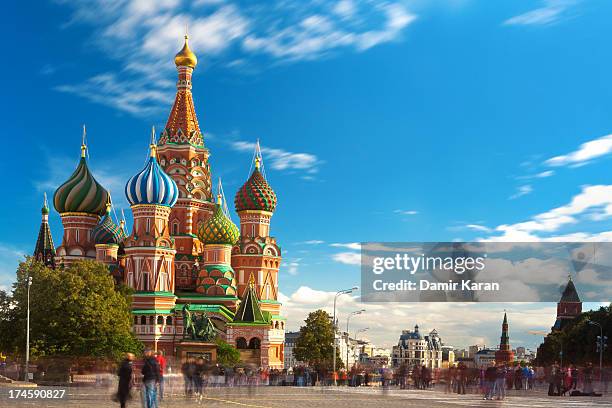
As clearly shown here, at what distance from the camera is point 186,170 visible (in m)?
92.7

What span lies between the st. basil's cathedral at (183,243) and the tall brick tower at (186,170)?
0.32 feet

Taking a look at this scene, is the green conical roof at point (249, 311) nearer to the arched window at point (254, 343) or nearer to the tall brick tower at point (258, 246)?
the arched window at point (254, 343)

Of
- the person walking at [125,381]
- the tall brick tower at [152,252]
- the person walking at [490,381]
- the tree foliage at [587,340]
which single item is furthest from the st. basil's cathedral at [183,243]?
the person walking at [125,381]

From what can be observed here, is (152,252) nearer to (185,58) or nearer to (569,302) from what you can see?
(185,58)

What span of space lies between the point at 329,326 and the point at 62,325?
4049 cm

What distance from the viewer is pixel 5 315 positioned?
62.5 m

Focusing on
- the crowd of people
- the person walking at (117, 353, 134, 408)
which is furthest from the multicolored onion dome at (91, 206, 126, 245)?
the person walking at (117, 353, 134, 408)

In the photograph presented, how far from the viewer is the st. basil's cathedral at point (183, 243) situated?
3174 inches

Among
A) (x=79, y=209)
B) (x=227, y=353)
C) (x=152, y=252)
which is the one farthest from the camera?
(x=79, y=209)

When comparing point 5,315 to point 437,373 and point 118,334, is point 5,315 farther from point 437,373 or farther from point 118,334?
point 437,373

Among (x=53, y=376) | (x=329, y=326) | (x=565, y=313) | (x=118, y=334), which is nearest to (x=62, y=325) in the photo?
A: (x=118, y=334)

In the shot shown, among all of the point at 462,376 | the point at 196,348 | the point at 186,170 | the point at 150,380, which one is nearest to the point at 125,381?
the point at 150,380

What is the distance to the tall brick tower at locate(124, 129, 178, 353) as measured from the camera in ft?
263

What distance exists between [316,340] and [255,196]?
1563 centimetres
